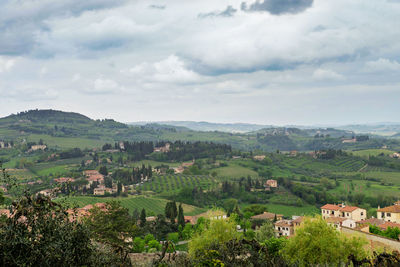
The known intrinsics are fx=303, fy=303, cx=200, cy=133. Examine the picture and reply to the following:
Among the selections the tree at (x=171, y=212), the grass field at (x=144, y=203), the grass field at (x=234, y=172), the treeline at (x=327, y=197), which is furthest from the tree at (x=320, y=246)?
the grass field at (x=234, y=172)

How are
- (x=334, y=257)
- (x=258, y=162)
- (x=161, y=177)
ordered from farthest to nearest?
(x=258, y=162), (x=161, y=177), (x=334, y=257)

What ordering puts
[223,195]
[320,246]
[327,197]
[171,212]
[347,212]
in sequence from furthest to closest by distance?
1. [223,195]
2. [327,197]
3. [171,212]
4. [347,212]
5. [320,246]

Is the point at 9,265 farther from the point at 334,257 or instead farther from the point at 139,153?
the point at 139,153

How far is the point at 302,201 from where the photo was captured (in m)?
110

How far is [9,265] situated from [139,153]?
187m

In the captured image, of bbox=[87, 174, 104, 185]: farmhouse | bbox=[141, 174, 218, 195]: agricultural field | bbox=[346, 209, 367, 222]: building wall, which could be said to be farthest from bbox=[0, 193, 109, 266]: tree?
bbox=[87, 174, 104, 185]: farmhouse

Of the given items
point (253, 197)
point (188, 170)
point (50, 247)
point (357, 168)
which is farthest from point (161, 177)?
point (50, 247)

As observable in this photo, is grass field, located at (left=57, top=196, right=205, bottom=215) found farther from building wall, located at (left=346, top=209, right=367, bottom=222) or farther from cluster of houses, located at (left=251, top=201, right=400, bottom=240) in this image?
building wall, located at (left=346, top=209, right=367, bottom=222)

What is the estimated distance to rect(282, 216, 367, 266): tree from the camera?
84.1ft

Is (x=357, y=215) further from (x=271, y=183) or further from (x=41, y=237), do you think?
(x=271, y=183)

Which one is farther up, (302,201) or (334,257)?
(334,257)

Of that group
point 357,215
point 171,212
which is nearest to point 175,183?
point 171,212

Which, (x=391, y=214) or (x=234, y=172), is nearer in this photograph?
(x=391, y=214)

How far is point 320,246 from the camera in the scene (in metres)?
26.0
